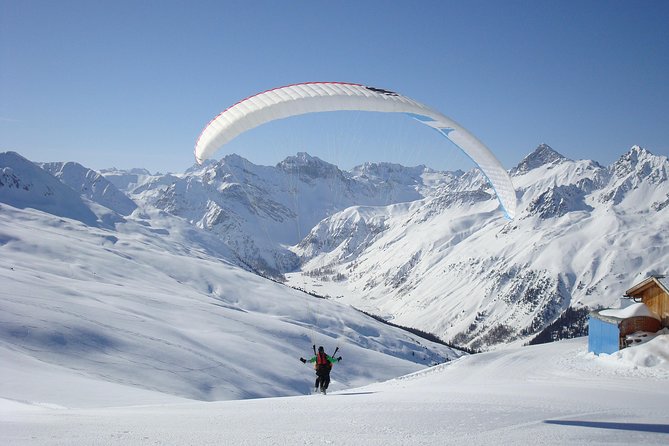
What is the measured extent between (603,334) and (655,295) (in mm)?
3284

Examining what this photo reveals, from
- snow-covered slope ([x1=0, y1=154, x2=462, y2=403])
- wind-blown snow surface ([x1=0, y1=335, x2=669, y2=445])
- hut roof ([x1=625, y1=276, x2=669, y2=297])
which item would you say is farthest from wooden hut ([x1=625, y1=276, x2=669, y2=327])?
snow-covered slope ([x1=0, y1=154, x2=462, y2=403])

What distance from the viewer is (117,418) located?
8.69m

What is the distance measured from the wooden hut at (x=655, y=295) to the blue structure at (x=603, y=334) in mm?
2324

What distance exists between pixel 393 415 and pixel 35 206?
199 meters

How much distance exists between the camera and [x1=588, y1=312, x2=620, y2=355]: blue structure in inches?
869

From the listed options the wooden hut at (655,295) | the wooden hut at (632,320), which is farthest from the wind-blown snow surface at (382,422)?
the wooden hut at (655,295)

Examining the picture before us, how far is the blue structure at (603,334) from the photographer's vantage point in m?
22.1

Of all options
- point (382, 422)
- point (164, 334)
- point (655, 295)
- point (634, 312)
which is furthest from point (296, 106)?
point (164, 334)

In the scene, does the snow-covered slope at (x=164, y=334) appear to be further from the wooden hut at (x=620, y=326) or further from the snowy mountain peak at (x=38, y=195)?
the snowy mountain peak at (x=38, y=195)

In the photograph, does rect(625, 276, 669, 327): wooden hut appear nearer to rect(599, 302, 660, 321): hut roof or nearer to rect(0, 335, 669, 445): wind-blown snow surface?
rect(599, 302, 660, 321): hut roof

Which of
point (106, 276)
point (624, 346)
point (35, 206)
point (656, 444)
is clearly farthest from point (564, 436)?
point (35, 206)

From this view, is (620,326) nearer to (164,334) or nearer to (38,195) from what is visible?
(164,334)

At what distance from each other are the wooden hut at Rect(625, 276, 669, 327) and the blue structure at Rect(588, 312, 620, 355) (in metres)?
2.32

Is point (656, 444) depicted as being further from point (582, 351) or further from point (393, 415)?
point (582, 351)
